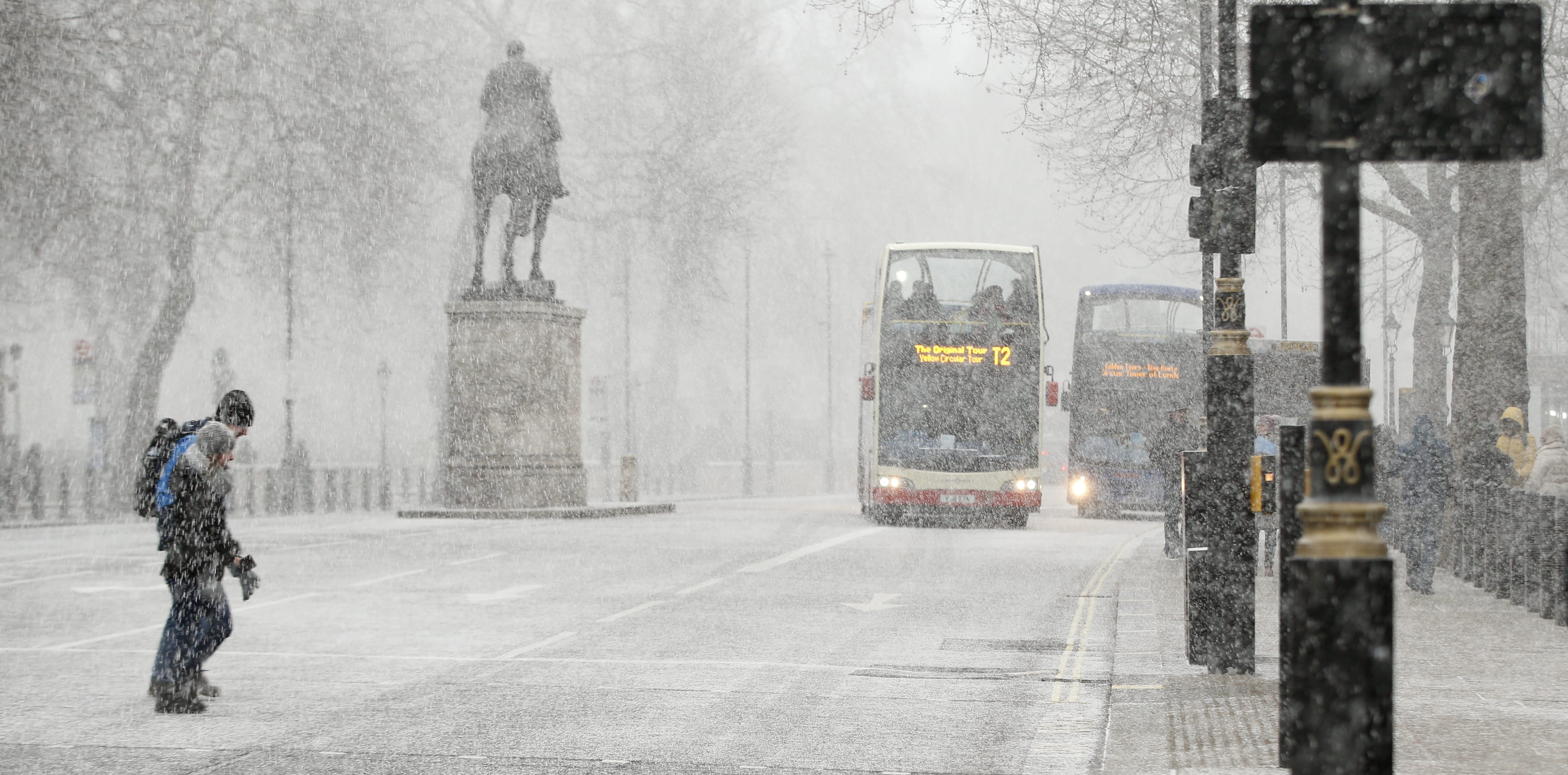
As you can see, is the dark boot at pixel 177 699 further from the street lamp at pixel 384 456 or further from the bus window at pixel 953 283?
the street lamp at pixel 384 456

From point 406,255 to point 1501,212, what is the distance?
2666 cm

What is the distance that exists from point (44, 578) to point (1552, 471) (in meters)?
13.7

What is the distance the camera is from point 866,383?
87.0ft

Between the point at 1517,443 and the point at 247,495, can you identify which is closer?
the point at 1517,443

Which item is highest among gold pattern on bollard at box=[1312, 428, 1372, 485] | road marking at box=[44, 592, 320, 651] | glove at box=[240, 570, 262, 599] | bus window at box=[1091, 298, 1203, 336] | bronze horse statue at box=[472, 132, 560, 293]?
bronze horse statue at box=[472, 132, 560, 293]

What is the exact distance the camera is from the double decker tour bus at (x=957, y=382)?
83.4ft

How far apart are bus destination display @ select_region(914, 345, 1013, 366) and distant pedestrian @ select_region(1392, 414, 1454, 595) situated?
34.0ft

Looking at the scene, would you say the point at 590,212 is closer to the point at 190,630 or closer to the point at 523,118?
the point at 523,118

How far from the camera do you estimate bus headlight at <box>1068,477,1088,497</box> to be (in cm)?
3178

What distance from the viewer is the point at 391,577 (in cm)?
1563

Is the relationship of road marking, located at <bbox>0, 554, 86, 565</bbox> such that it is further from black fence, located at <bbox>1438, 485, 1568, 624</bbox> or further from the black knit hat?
black fence, located at <bbox>1438, 485, 1568, 624</bbox>

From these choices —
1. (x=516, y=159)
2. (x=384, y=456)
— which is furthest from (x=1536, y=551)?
(x=384, y=456)

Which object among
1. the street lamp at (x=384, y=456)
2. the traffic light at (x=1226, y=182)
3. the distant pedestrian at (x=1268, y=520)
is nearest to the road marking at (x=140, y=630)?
the traffic light at (x=1226, y=182)

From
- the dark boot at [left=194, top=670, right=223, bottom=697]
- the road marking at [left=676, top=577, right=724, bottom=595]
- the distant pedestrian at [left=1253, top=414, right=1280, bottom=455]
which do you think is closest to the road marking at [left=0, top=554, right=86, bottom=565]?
the road marking at [left=676, top=577, right=724, bottom=595]
